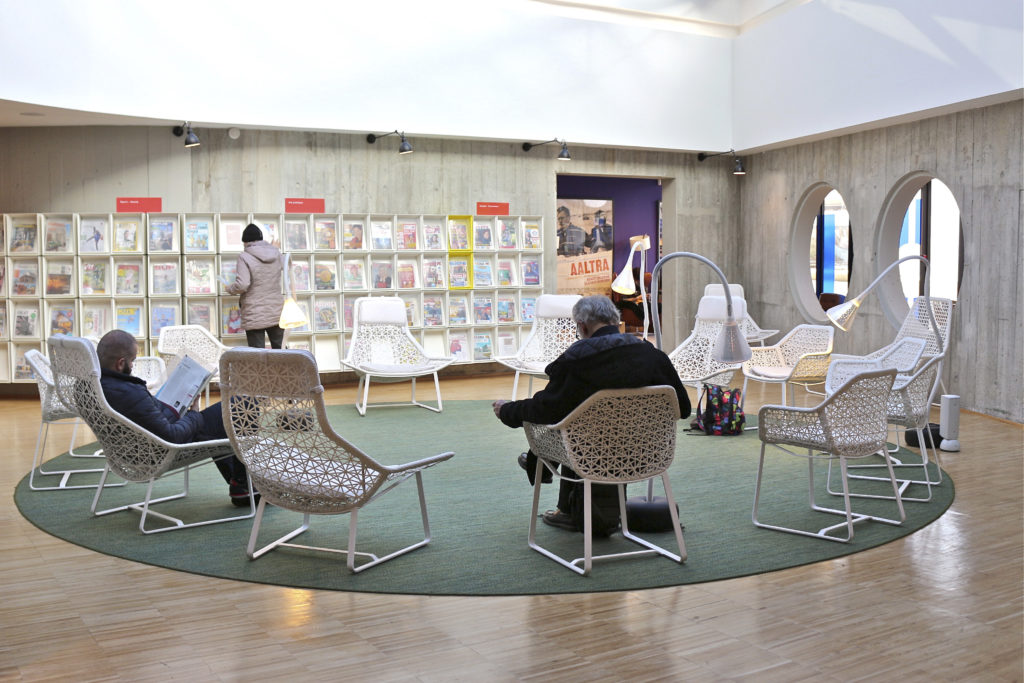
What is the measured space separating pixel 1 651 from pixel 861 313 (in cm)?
892

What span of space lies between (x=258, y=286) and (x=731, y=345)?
5.42 m

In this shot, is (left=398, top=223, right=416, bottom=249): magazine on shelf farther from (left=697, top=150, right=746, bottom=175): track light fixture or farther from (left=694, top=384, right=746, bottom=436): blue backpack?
(left=697, top=150, right=746, bottom=175): track light fixture

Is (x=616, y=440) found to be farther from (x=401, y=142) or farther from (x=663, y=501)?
(x=401, y=142)

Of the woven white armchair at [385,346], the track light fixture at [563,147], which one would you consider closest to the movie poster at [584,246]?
the track light fixture at [563,147]

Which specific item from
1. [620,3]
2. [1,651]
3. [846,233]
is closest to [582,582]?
[1,651]

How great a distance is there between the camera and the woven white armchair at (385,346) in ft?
27.3

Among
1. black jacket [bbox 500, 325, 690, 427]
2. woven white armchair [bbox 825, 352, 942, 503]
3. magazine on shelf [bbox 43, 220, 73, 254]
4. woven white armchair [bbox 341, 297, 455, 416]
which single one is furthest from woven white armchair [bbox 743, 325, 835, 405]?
magazine on shelf [bbox 43, 220, 73, 254]

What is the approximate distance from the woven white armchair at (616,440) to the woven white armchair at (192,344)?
4.85m

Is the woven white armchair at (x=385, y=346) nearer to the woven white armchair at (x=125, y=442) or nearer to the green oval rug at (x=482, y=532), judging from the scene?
the green oval rug at (x=482, y=532)

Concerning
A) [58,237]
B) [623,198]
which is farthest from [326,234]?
[623,198]

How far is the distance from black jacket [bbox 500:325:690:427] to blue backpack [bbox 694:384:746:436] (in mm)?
3224

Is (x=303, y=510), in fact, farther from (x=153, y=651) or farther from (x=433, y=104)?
(x=433, y=104)

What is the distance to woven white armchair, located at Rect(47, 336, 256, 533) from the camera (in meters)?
4.46

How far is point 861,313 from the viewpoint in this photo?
9.98 meters
